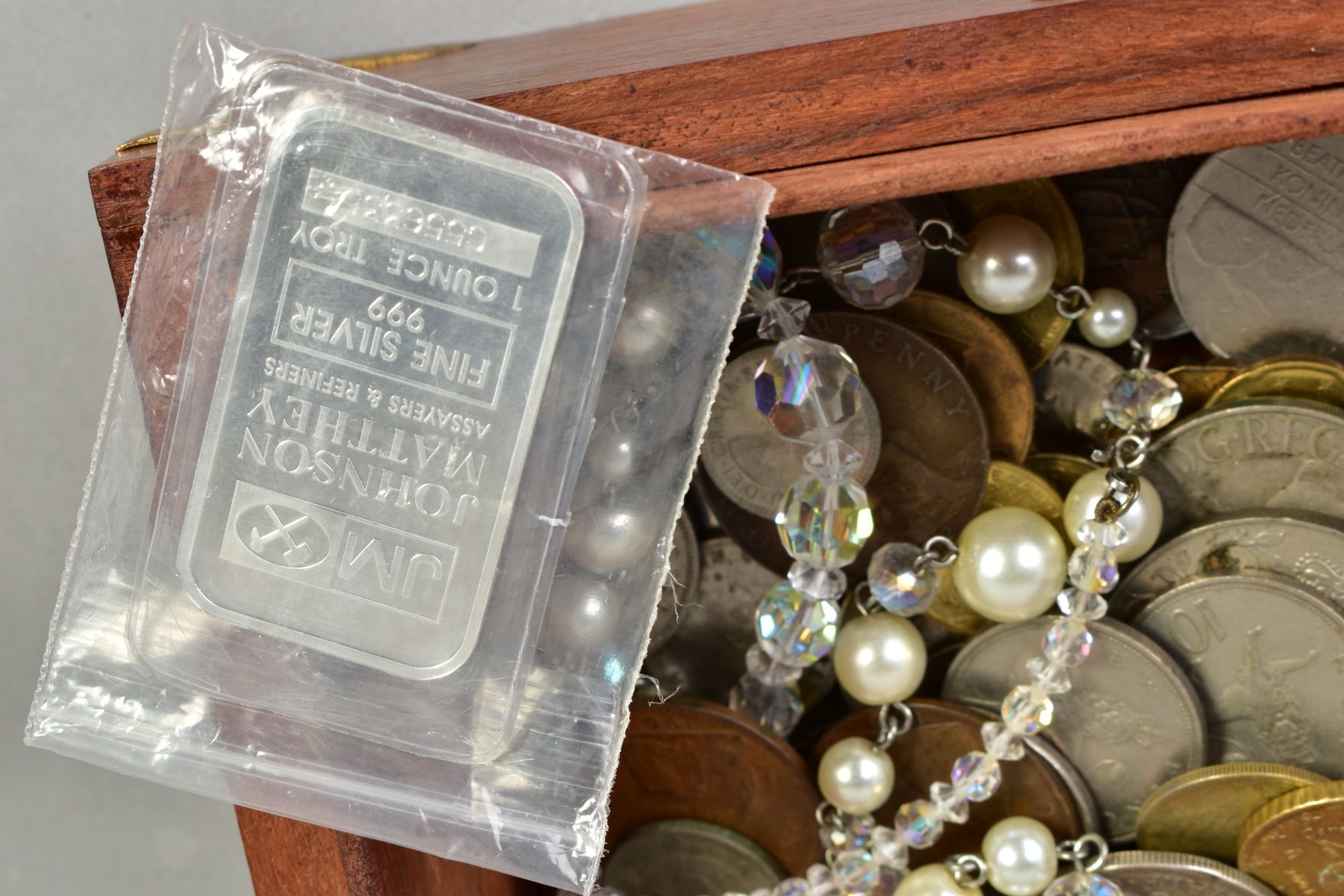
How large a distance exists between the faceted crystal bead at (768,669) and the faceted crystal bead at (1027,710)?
125mm

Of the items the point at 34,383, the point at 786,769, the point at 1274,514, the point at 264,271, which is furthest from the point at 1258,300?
the point at 34,383

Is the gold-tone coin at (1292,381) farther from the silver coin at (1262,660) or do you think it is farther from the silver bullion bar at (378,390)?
the silver bullion bar at (378,390)

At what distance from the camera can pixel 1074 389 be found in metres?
0.72

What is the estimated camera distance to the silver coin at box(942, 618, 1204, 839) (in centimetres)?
69

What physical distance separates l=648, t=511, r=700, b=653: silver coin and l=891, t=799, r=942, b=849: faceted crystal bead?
0.18 m

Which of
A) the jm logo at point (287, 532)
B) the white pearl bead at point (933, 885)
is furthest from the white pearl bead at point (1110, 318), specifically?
the jm logo at point (287, 532)

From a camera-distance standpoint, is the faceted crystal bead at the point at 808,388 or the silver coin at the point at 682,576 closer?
the faceted crystal bead at the point at 808,388

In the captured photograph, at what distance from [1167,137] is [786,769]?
0.44 meters

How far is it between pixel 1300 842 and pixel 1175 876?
71mm

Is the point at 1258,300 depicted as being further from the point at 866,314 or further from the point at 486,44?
the point at 486,44

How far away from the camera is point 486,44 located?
3.06 feet

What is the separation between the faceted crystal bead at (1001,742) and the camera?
2.23 feet

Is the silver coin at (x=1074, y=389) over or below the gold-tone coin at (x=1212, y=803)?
over

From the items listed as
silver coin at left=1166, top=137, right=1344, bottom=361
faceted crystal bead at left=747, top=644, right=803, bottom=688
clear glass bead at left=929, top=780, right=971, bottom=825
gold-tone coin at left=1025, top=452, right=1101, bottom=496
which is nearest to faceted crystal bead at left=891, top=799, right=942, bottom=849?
clear glass bead at left=929, top=780, right=971, bottom=825
